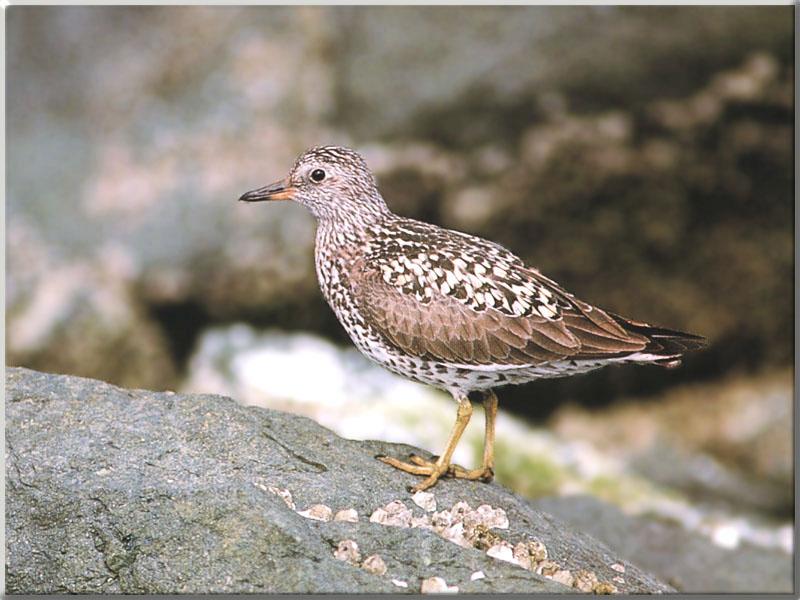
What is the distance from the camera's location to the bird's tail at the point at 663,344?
7.39m

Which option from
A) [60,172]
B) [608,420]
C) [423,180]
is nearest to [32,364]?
[60,172]

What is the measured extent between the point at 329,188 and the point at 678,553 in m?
4.35

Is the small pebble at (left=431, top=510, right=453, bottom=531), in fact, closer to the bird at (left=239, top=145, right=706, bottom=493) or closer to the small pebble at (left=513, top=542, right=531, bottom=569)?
the bird at (left=239, top=145, right=706, bottom=493)

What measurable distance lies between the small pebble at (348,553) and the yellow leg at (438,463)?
35.5 inches

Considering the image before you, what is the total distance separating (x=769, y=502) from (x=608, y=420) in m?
2.18

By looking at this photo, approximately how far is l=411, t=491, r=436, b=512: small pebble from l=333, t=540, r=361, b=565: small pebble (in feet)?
2.33

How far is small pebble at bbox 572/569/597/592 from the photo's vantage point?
676cm

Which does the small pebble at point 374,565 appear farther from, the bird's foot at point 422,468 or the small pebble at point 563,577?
the small pebble at point 563,577

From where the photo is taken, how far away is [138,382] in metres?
13.8

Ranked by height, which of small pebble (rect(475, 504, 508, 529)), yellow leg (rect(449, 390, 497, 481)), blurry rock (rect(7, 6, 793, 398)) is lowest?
small pebble (rect(475, 504, 508, 529))

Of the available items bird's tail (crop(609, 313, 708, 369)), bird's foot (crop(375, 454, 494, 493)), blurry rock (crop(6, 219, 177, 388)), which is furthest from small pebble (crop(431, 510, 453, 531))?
blurry rock (crop(6, 219, 177, 388))

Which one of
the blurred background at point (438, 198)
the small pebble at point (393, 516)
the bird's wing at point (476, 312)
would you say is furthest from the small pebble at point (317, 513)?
the blurred background at point (438, 198)

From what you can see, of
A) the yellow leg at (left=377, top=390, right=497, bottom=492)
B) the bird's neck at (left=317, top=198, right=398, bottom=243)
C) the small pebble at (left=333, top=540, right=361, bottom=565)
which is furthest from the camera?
the bird's neck at (left=317, top=198, right=398, bottom=243)

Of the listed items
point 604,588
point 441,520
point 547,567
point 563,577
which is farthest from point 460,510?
point 604,588
